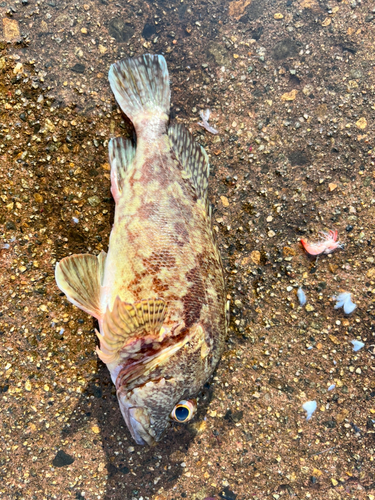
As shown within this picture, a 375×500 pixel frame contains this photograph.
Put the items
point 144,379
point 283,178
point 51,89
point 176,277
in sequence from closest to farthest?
point 144,379 → point 176,277 → point 51,89 → point 283,178

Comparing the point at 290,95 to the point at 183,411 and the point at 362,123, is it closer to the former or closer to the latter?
the point at 362,123

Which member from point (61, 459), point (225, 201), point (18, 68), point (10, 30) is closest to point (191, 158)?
point (225, 201)

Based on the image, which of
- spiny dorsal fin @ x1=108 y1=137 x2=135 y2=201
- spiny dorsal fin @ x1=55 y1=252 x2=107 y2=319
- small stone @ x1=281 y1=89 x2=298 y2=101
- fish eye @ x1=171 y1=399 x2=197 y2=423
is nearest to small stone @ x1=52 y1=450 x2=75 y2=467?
fish eye @ x1=171 y1=399 x2=197 y2=423

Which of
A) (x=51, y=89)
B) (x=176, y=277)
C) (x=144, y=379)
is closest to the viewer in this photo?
(x=144, y=379)

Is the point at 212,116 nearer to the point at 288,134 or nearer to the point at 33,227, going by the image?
the point at 288,134

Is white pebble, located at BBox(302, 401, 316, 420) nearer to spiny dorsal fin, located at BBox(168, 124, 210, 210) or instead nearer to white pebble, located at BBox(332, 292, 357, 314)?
white pebble, located at BBox(332, 292, 357, 314)

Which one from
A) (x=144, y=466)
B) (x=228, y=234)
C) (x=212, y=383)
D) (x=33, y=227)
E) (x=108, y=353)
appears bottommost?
(x=144, y=466)

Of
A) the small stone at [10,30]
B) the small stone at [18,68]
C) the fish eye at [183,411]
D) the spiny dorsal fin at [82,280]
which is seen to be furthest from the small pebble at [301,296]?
the small stone at [10,30]

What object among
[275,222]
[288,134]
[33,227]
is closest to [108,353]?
[33,227]

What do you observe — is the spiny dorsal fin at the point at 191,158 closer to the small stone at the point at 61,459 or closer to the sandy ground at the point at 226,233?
the sandy ground at the point at 226,233
